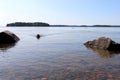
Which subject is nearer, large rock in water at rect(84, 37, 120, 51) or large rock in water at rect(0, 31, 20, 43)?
large rock in water at rect(84, 37, 120, 51)

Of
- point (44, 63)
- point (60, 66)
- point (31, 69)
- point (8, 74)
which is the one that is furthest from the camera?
point (44, 63)

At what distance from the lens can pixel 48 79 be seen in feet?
45.0

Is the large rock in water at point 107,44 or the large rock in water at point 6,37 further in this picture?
the large rock in water at point 6,37

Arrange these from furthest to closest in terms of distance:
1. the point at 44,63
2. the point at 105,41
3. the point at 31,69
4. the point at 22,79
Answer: the point at 105,41 < the point at 44,63 < the point at 31,69 < the point at 22,79

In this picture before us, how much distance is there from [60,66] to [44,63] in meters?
1.77

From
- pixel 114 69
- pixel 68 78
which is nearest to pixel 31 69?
pixel 68 78

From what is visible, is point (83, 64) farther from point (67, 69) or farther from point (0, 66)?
point (0, 66)

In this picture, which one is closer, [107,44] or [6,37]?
[107,44]

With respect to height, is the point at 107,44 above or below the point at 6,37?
above

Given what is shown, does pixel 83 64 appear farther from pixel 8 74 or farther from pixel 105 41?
pixel 105 41

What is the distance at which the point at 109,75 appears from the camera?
1477cm

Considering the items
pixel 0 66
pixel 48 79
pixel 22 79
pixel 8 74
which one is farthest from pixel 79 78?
pixel 0 66

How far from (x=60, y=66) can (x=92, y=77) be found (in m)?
3.84

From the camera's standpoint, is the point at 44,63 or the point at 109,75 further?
the point at 44,63
